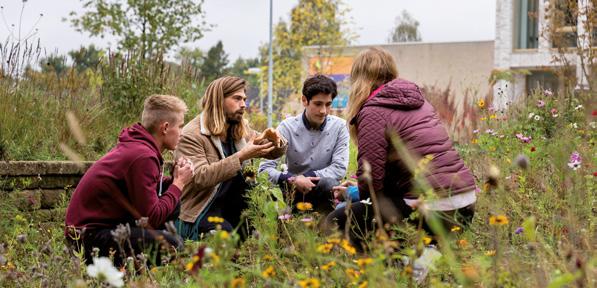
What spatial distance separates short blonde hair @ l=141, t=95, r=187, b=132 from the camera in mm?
5129

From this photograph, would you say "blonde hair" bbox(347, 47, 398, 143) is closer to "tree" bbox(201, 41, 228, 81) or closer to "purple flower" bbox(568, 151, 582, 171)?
"purple flower" bbox(568, 151, 582, 171)

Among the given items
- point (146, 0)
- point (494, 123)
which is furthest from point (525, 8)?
point (494, 123)

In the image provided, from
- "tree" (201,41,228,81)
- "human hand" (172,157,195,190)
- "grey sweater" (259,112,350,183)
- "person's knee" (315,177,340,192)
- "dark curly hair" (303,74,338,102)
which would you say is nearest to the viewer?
"human hand" (172,157,195,190)

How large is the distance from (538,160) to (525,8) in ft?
101

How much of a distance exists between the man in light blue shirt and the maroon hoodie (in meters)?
1.32

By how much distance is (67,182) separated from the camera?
Answer: 277 inches

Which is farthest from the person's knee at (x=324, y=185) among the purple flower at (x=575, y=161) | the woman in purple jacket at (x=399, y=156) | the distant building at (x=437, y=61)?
the distant building at (x=437, y=61)

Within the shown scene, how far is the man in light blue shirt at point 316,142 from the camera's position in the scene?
627 cm

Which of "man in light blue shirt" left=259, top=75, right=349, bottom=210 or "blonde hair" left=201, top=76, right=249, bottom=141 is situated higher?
"blonde hair" left=201, top=76, right=249, bottom=141

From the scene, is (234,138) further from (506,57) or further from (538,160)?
(506,57)

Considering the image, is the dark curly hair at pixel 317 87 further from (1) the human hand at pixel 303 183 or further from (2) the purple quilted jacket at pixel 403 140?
(2) the purple quilted jacket at pixel 403 140

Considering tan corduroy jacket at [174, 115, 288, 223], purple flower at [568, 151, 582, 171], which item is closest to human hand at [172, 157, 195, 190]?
tan corduroy jacket at [174, 115, 288, 223]

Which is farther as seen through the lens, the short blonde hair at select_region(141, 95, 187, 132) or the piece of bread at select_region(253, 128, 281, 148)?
the piece of bread at select_region(253, 128, 281, 148)

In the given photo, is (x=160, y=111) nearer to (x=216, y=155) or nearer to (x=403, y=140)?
(x=216, y=155)
